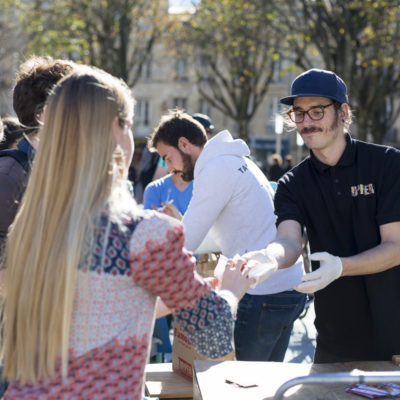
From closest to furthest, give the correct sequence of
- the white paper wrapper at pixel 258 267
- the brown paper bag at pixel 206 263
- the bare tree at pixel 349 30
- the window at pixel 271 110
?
the white paper wrapper at pixel 258 267 → the brown paper bag at pixel 206 263 → the bare tree at pixel 349 30 → the window at pixel 271 110

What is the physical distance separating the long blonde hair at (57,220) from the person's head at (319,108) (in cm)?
156

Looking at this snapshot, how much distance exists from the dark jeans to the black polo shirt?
362mm

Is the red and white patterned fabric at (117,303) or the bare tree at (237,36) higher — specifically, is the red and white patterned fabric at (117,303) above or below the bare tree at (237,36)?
below

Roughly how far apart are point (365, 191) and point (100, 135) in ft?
5.37

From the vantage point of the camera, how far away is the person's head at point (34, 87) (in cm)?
292

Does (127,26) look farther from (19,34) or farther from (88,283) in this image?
(88,283)

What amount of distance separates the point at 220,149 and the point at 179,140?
825 millimetres

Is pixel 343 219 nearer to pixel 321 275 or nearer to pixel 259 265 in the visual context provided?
pixel 321 275

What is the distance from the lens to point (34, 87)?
293 cm

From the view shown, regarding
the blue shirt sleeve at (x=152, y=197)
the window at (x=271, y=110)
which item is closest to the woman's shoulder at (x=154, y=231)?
the blue shirt sleeve at (x=152, y=197)

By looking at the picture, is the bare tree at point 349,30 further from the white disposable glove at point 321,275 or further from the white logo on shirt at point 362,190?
the white disposable glove at point 321,275

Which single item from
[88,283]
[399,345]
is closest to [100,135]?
[88,283]

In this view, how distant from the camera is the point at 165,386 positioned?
353cm

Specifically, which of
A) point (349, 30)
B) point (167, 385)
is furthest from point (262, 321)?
point (349, 30)
